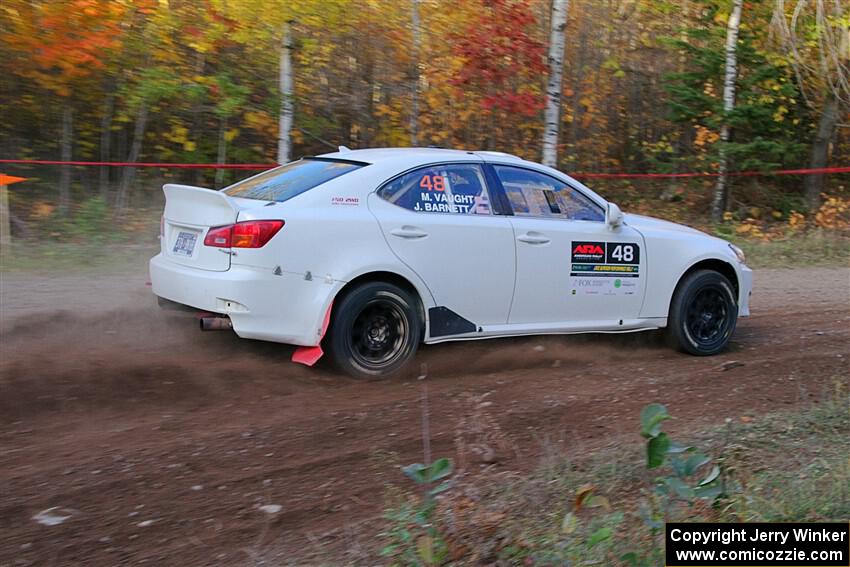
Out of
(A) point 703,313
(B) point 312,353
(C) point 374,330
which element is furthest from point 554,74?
(B) point 312,353

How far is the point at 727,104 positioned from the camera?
16984mm

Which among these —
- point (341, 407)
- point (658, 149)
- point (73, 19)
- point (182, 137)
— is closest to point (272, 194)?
point (341, 407)

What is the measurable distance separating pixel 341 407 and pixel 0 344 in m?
2.86

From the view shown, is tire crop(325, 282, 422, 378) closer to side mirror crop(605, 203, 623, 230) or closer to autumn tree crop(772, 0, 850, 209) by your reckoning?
side mirror crop(605, 203, 623, 230)

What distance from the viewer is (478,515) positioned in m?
4.29

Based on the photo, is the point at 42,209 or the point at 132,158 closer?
the point at 42,209

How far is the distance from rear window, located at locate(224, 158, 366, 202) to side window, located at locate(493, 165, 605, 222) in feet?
4.10

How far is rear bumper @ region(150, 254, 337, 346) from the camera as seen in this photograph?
6031 millimetres

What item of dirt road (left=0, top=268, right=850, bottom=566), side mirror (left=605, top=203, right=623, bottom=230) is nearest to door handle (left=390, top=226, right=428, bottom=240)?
dirt road (left=0, top=268, right=850, bottom=566)

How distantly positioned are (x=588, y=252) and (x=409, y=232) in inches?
64.3

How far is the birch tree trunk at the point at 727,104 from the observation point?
1667cm

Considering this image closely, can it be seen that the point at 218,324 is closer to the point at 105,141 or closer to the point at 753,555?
the point at 753,555

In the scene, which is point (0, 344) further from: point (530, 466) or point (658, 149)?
point (658, 149)

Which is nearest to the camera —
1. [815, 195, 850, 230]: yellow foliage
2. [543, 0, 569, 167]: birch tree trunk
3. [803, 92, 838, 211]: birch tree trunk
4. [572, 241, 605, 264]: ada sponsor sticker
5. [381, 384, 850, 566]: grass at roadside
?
[381, 384, 850, 566]: grass at roadside
